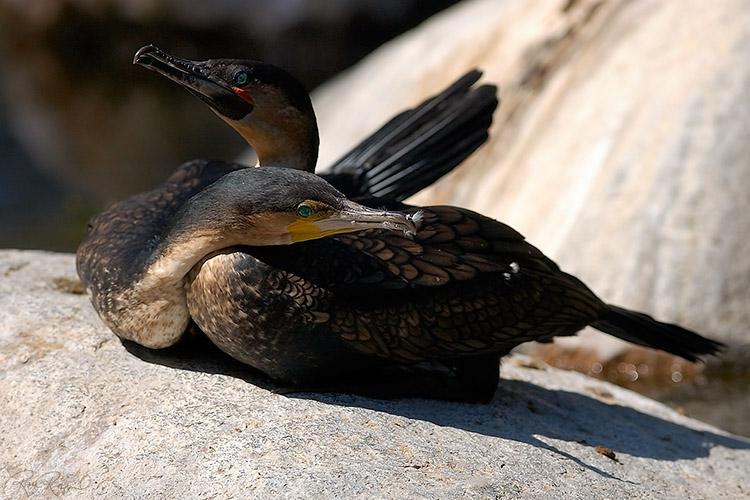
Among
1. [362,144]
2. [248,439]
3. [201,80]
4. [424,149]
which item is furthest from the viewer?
[362,144]

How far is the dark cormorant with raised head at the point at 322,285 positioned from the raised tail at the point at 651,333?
0.42 m

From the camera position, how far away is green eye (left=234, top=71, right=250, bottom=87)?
3.92 m

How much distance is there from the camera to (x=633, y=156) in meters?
6.56

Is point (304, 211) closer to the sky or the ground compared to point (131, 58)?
closer to the sky

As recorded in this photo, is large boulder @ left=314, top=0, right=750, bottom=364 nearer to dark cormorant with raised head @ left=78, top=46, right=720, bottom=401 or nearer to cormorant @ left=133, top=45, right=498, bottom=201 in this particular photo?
cormorant @ left=133, top=45, right=498, bottom=201

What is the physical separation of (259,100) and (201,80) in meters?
0.25

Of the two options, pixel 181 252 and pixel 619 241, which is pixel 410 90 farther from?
pixel 181 252

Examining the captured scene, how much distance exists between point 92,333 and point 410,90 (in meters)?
5.09

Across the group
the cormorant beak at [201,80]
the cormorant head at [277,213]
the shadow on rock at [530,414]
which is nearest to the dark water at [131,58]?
the cormorant beak at [201,80]

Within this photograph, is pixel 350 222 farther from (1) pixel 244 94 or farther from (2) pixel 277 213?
(1) pixel 244 94

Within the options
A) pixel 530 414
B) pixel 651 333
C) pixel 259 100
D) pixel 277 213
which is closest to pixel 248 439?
pixel 277 213

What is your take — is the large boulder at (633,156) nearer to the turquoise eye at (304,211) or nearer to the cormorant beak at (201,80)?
the cormorant beak at (201,80)

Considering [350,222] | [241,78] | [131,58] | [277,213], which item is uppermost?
[241,78]

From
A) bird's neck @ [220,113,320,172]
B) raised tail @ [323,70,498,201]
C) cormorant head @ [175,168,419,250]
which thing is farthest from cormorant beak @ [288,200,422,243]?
raised tail @ [323,70,498,201]
